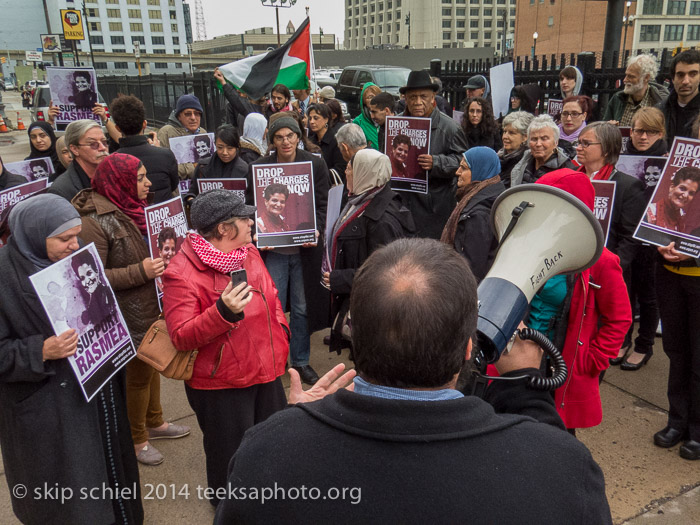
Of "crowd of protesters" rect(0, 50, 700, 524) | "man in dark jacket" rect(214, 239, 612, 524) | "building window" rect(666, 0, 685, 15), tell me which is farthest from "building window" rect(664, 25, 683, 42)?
"man in dark jacket" rect(214, 239, 612, 524)

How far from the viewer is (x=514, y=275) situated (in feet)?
5.78

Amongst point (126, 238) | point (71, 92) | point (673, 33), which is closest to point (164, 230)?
point (126, 238)

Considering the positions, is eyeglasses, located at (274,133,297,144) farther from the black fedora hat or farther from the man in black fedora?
the black fedora hat

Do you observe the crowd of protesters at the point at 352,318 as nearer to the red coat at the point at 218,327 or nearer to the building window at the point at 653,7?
the red coat at the point at 218,327

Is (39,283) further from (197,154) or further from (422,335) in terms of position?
(197,154)

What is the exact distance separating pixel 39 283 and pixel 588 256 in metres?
2.05

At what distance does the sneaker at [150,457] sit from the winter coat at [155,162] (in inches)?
72.9

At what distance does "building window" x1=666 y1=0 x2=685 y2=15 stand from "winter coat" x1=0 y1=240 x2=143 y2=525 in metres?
83.1

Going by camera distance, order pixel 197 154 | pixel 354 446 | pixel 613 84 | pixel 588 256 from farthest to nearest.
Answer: pixel 613 84, pixel 197 154, pixel 588 256, pixel 354 446

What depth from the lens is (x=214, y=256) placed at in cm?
254

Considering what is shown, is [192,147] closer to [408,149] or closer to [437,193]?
[408,149]

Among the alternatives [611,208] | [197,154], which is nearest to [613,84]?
[611,208]

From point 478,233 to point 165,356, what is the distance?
6.10 feet

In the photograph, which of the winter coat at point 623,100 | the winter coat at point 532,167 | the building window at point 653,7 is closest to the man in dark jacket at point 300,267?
the winter coat at point 532,167
